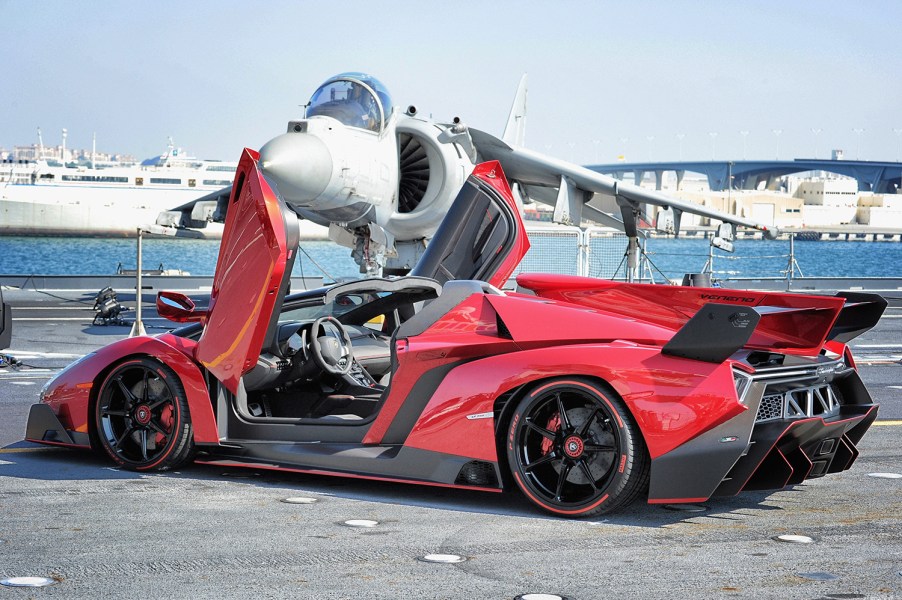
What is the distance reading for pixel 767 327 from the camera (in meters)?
5.30

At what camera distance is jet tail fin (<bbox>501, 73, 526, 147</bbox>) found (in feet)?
89.0

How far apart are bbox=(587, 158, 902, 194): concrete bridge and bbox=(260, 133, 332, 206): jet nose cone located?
116120mm

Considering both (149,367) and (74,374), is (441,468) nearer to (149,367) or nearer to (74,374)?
(149,367)

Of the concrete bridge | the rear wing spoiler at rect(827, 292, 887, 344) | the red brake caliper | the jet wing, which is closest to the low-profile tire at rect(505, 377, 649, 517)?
the red brake caliper

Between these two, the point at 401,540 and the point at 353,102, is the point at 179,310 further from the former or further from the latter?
the point at 353,102

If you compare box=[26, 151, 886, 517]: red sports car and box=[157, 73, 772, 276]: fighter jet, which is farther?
box=[157, 73, 772, 276]: fighter jet

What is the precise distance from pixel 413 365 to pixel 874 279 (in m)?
26.4

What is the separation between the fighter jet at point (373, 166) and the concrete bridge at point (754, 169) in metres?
113

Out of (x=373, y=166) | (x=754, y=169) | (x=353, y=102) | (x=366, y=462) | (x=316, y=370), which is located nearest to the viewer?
(x=366, y=462)

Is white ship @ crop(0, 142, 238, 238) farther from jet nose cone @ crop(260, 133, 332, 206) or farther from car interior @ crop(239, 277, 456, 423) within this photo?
car interior @ crop(239, 277, 456, 423)

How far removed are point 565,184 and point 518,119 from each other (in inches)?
284

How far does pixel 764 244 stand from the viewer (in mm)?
144500

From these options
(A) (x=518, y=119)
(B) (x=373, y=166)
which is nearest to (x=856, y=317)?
(B) (x=373, y=166)

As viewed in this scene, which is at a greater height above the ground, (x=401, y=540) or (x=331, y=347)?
(x=331, y=347)
